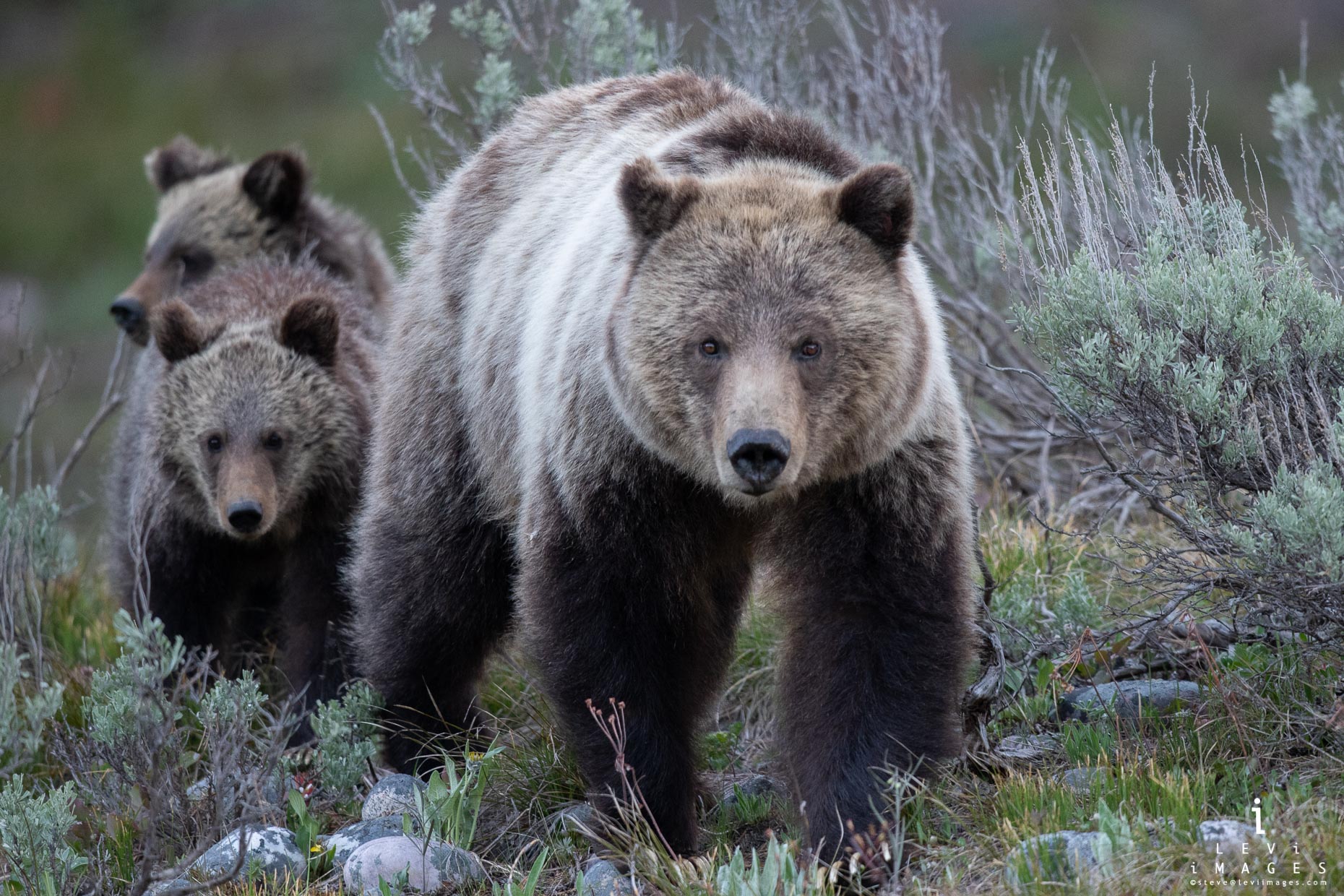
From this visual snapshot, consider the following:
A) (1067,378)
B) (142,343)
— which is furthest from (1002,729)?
(142,343)

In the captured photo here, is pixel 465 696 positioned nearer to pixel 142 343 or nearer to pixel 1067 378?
pixel 1067 378

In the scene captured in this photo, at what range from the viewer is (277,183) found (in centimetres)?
852

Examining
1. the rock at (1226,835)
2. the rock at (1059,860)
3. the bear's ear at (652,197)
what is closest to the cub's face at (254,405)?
the bear's ear at (652,197)

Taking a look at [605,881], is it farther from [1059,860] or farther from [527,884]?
[1059,860]

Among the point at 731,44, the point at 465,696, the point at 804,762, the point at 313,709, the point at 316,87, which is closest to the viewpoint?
the point at 804,762

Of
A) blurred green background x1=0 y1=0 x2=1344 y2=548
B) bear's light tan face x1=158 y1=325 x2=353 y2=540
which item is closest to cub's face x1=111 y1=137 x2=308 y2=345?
bear's light tan face x1=158 y1=325 x2=353 y2=540

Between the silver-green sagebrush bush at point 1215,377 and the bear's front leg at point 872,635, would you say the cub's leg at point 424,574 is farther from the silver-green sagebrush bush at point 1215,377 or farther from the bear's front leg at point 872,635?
the silver-green sagebrush bush at point 1215,377

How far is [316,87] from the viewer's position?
78.6 ft

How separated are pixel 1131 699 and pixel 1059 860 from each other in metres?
1.27

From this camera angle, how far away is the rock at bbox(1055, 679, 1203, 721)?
4465 millimetres

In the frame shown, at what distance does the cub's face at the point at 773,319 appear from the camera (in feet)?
12.9

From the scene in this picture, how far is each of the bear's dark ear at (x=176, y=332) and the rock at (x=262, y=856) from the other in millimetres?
2439

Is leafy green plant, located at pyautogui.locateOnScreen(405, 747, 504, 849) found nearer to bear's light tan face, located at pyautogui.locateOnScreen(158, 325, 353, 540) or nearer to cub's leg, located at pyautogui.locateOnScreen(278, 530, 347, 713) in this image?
cub's leg, located at pyautogui.locateOnScreen(278, 530, 347, 713)

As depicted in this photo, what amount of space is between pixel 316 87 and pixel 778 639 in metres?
21.4
